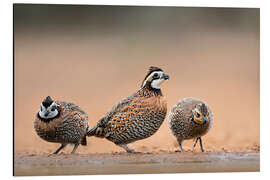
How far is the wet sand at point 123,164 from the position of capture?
4828mm

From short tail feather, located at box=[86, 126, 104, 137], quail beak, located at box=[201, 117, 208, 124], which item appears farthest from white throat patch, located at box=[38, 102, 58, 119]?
quail beak, located at box=[201, 117, 208, 124]

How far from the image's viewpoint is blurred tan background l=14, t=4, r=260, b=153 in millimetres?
4938

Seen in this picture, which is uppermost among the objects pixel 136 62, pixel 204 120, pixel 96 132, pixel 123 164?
pixel 136 62

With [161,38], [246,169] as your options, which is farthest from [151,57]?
[246,169]

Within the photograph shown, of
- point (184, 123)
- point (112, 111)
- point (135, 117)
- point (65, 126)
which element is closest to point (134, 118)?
point (135, 117)

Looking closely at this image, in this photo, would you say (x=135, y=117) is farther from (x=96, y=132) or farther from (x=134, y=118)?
(x=96, y=132)

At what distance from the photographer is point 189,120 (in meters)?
4.99

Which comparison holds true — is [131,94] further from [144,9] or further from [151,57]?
[144,9]

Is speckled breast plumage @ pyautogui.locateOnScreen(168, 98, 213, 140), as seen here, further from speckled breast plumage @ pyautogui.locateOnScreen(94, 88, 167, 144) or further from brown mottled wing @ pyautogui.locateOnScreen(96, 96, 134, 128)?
brown mottled wing @ pyautogui.locateOnScreen(96, 96, 134, 128)

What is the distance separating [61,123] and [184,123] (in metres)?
1.22

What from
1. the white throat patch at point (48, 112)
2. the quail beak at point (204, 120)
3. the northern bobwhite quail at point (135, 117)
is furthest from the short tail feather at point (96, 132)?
the quail beak at point (204, 120)

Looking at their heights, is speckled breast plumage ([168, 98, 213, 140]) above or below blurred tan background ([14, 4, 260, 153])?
below

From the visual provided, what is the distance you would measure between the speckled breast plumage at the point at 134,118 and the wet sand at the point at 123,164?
20 centimetres

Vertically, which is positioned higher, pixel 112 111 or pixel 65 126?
pixel 112 111
